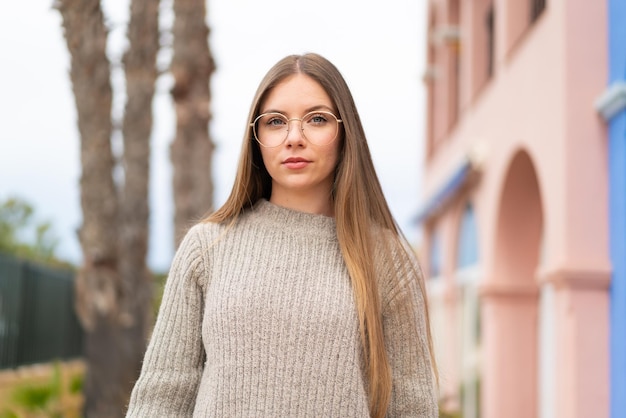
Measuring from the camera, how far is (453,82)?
14078mm

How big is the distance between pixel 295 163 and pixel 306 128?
3.9 inches

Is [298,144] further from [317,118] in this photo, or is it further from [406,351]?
[406,351]

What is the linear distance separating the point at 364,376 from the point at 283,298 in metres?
0.30

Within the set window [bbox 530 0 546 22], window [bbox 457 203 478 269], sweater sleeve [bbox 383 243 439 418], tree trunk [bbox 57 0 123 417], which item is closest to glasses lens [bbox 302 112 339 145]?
sweater sleeve [bbox 383 243 439 418]

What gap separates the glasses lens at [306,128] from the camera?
259 cm

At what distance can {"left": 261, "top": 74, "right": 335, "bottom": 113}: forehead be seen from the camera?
2.60 meters

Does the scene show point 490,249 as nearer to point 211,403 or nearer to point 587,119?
point 587,119

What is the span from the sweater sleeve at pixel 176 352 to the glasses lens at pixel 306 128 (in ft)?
1.22

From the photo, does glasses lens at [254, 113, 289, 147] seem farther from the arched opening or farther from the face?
the arched opening

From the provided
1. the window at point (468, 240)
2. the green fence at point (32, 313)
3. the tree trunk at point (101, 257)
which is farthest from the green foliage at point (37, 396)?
the window at point (468, 240)

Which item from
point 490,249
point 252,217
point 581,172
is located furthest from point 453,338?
point 252,217

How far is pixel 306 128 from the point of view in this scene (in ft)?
8.49

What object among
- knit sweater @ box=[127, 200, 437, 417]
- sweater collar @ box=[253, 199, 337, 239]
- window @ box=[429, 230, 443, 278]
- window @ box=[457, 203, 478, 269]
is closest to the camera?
knit sweater @ box=[127, 200, 437, 417]

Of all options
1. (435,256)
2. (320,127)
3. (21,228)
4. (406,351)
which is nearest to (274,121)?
(320,127)
